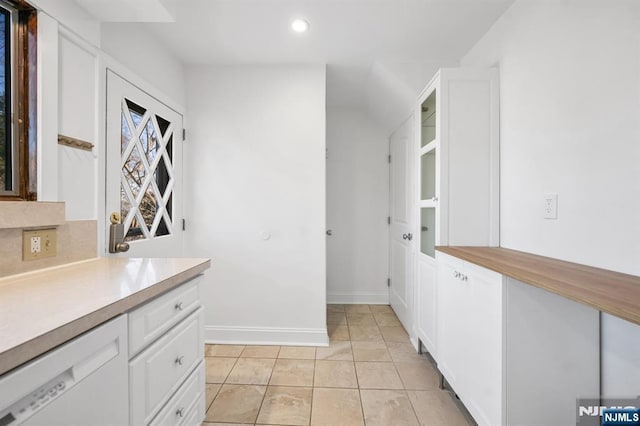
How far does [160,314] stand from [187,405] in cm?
52

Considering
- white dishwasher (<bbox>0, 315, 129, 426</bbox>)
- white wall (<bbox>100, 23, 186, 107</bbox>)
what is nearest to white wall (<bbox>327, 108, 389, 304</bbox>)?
white wall (<bbox>100, 23, 186, 107</bbox>)

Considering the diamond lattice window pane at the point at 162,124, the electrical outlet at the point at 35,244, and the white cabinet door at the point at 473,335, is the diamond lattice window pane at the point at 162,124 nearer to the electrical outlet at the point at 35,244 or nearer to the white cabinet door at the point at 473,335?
the electrical outlet at the point at 35,244

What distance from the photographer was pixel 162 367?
105 centimetres

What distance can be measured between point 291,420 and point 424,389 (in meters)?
0.88

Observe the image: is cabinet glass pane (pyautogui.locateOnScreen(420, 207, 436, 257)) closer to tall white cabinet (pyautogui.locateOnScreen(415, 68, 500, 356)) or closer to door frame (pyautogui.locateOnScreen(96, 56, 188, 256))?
tall white cabinet (pyautogui.locateOnScreen(415, 68, 500, 356))

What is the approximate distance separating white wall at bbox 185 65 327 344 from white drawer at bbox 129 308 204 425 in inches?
42.0

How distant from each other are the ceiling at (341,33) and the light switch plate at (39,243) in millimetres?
1518

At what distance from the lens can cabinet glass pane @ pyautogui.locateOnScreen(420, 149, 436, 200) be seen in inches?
77.2

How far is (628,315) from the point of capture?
2.19 ft

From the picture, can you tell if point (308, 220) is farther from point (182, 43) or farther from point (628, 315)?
point (628, 315)

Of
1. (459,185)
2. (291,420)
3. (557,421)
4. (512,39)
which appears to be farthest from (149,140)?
(557,421)

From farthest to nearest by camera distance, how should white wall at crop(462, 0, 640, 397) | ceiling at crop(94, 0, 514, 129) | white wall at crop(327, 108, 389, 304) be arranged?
white wall at crop(327, 108, 389, 304) → ceiling at crop(94, 0, 514, 129) → white wall at crop(462, 0, 640, 397)

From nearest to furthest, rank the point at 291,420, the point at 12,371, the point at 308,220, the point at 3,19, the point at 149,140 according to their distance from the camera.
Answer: the point at 12,371 → the point at 3,19 → the point at 291,420 → the point at 149,140 → the point at 308,220

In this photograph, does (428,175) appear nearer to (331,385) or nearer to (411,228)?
(411,228)
